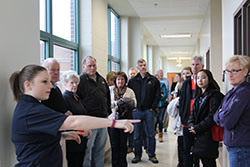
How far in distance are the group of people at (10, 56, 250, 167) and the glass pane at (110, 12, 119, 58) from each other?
286 centimetres

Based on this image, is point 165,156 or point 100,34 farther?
point 100,34

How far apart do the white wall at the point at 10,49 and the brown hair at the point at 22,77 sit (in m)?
0.11

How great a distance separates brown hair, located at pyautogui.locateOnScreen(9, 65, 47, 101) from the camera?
62.5 inches

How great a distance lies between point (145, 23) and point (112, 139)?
587 cm

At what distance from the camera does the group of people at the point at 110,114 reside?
58.4 inches

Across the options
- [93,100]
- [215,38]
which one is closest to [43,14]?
[93,100]

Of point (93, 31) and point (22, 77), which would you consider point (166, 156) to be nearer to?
point (93, 31)

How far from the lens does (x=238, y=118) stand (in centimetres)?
204

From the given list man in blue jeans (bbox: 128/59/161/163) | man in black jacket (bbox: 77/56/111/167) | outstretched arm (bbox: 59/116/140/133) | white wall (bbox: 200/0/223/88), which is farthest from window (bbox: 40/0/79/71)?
white wall (bbox: 200/0/223/88)

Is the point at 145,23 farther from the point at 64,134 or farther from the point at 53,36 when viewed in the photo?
the point at 64,134

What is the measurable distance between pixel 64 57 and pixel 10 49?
2.61 metres

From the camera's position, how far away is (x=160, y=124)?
6.36m

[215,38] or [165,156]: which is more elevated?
[215,38]

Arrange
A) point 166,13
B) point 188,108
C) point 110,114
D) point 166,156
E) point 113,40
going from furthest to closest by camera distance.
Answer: point 166,13 → point 113,40 → point 166,156 → point 110,114 → point 188,108
